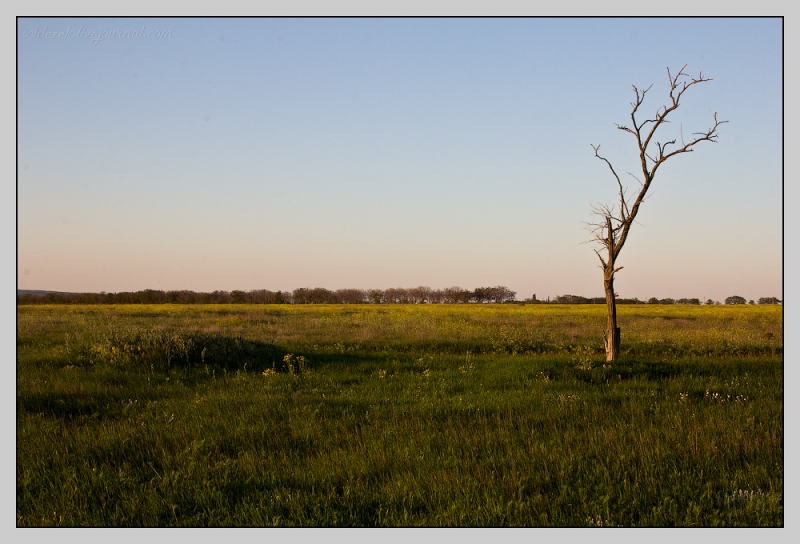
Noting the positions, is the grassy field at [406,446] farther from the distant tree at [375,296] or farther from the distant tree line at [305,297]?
the distant tree at [375,296]

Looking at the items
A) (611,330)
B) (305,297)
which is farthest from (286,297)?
(611,330)

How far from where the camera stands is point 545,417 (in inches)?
332

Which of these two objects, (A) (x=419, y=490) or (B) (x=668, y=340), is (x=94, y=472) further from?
(B) (x=668, y=340)

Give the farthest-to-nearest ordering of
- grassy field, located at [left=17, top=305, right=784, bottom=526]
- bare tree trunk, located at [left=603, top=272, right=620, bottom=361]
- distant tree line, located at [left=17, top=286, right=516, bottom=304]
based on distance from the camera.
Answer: distant tree line, located at [left=17, top=286, right=516, bottom=304] < bare tree trunk, located at [left=603, top=272, right=620, bottom=361] < grassy field, located at [left=17, top=305, right=784, bottom=526]

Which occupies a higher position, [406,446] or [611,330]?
[611,330]

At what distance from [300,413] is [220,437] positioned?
1630 mm

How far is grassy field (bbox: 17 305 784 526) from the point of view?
5.29 metres

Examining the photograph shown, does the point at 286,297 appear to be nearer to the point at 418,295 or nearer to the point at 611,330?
→ the point at 418,295

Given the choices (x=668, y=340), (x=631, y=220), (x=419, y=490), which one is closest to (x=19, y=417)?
(x=419, y=490)

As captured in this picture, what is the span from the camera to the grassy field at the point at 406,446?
17.3 feet

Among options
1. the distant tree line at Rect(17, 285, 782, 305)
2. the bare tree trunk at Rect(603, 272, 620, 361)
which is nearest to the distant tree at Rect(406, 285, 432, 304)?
the distant tree line at Rect(17, 285, 782, 305)

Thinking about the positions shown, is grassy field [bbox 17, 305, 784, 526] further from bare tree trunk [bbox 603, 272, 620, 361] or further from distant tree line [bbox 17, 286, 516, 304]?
distant tree line [bbox 17, 286, 516, 304]

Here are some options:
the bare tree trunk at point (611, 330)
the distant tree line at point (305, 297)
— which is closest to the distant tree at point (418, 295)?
the distant tree line at point (305, 297)

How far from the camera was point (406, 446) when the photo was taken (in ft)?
23.0
